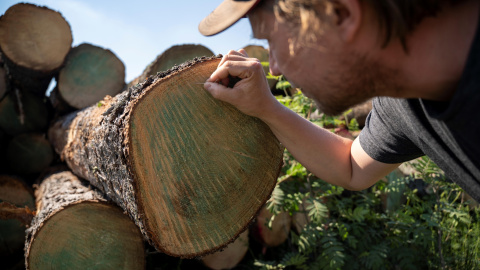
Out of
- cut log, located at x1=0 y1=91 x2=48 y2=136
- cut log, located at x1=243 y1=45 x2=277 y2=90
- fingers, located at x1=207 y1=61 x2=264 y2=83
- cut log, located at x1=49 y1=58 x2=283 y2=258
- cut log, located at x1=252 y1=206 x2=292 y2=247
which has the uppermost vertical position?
fingers, located at x1=207 y1=61 x2=264 y2=83

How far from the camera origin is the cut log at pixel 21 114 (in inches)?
150

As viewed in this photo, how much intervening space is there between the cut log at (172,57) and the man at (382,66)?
1.95m

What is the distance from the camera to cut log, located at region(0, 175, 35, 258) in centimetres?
311

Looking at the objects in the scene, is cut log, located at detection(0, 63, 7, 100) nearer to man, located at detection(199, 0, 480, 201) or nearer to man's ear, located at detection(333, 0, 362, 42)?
man, located at detection(199, 0, 480, 201)

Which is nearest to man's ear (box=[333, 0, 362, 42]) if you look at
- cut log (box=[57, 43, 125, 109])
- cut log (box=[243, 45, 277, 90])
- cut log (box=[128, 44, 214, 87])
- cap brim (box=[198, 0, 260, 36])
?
cap brim (box=[198, 0, 260, 36])

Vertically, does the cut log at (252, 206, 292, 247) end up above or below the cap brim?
below

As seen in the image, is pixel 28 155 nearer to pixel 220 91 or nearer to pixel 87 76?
pixel 87 76

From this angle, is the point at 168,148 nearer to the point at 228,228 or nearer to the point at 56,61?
the point at 228,228

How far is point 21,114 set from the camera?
3.87 metres

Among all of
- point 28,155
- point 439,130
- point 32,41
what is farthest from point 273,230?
point 32,41

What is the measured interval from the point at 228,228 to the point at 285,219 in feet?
5.19

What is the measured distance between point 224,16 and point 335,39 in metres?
0.37

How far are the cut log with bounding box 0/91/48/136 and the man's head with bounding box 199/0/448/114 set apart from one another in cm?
345

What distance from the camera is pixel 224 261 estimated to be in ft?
9.48
